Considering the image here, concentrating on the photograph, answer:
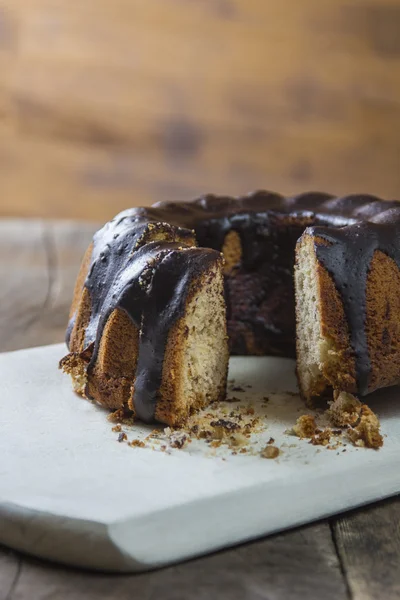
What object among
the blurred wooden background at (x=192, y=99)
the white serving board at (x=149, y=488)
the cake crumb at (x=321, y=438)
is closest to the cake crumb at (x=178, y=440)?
the white serving board at (x=149, y=488)

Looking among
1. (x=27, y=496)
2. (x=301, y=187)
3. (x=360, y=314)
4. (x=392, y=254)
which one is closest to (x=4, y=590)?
(x=27, y=496)

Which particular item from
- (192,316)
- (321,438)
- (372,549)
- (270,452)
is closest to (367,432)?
(321,438)

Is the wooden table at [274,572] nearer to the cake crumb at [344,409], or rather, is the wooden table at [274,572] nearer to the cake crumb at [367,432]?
the cake crumb at [367,432]

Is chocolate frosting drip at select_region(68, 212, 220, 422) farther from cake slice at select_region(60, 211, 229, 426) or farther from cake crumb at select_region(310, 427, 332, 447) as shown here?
cake crumb at select_region(310, 427, 332, 447)

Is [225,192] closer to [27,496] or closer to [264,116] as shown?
[264,116]

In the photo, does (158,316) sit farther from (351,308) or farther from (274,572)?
(274,572)

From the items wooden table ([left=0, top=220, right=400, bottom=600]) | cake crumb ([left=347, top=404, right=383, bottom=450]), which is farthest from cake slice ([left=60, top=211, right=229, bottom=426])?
wooden table ([left=0, top=220, right=400, bottom=600])
